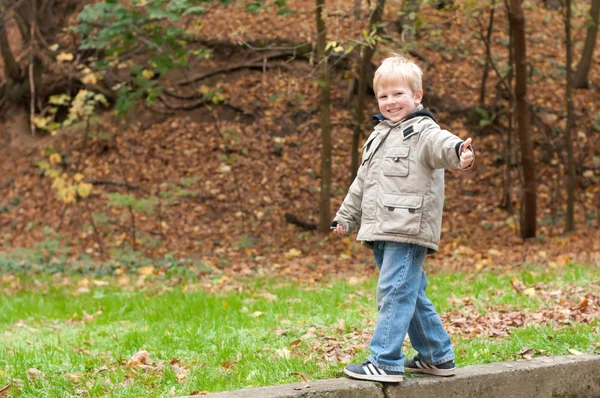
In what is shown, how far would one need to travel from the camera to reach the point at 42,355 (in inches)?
212

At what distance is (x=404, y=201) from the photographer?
393cm

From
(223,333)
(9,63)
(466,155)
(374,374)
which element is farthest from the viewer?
(9,63)

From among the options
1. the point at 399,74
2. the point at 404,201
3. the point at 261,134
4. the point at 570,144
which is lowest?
the point at 570,144

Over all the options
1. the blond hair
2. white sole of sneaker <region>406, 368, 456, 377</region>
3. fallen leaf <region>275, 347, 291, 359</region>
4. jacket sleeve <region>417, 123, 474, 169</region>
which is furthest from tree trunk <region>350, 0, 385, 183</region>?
white sole of sneaker <region>406, 368, 456, 377</region>

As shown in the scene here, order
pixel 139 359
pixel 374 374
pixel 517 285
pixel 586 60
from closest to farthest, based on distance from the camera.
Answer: pixel 374 374, pixel 139 359, pixel 517 285, pixel 586 60

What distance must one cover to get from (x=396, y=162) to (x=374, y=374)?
1.16 meters

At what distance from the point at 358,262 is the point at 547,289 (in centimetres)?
443

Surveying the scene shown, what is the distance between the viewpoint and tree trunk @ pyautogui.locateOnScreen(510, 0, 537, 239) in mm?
11555

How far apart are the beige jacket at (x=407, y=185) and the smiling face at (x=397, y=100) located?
0.16 ft

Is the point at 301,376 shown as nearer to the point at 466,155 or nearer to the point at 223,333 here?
the point at 466,155

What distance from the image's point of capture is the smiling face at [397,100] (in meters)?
4.06

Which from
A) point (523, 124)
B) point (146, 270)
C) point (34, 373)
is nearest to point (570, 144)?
point (523, 124)

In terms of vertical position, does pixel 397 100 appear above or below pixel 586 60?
below

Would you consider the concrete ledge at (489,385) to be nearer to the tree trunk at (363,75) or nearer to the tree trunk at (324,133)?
the tree trunk at (363,75)
